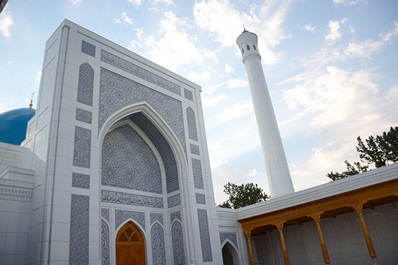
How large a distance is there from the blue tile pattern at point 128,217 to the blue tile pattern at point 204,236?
56.6 inches

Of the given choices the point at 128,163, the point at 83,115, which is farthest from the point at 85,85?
the point at 128,163

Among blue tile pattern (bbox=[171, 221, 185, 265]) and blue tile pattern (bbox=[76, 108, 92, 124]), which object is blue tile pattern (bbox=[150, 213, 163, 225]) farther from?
blue tile pattern (bbox=[76, 108, 92, 124])

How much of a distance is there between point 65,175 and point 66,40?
3.01m

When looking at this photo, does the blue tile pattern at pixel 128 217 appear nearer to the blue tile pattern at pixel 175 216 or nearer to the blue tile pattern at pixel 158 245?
the blue tile pattern at pixel 158 245

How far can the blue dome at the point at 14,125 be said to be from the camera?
913 cm

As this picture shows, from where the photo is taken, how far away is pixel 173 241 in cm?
779

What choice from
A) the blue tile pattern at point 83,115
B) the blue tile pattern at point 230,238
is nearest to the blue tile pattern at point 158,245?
the blue tile pattern at point 230,238

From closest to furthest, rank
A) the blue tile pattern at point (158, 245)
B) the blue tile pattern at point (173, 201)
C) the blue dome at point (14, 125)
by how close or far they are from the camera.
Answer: the blue tile pattern at point (158, 245) < the blue tile pattern at point (173, 201) < the blue dome at point (14, 125)

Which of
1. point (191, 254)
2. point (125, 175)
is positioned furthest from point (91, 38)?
point (191, 254)

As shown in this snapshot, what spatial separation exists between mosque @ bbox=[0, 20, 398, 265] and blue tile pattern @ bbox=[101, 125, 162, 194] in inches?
1.2

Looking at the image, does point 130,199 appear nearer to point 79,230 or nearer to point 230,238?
point 79,230

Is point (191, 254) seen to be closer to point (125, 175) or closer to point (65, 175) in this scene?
point (125, 175)

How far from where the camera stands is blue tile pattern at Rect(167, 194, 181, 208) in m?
8.08

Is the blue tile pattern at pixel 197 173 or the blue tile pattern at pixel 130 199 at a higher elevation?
the blue tile pattern at pixel 197 173
